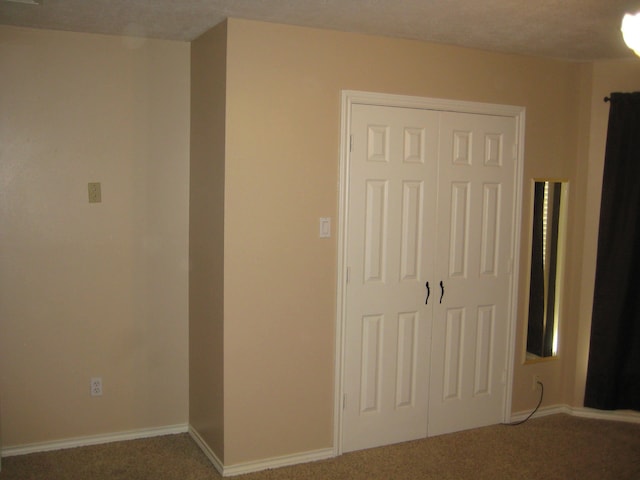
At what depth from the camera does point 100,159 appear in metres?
3.49

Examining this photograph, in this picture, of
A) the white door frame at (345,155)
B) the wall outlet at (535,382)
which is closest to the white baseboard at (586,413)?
the wall outlet at (535,382)

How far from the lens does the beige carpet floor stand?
10.6ft

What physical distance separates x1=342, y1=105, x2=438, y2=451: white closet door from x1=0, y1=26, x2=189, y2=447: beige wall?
111cm

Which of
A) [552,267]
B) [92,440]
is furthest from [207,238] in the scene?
[552,267]

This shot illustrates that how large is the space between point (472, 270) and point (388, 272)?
0.64 metres

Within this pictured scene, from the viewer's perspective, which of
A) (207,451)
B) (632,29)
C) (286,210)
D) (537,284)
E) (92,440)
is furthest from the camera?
(537,284)

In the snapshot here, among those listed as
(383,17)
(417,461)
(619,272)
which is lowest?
(417,461)

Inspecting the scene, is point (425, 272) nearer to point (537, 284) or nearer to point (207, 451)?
point (537, 284)

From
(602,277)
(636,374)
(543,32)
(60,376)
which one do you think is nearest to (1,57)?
(60,376)

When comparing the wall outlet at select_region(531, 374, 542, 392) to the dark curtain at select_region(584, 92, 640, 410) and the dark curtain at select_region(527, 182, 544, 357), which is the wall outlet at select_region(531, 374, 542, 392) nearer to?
the dark curtain at select_region(527, 182, 544, 357)

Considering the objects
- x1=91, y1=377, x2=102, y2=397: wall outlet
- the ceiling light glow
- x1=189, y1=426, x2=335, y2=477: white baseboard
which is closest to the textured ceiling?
the ceiling light glow

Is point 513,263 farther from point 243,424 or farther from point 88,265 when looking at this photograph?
point 88,265

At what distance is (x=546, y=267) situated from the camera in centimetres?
411

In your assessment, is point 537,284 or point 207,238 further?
point 537,284
